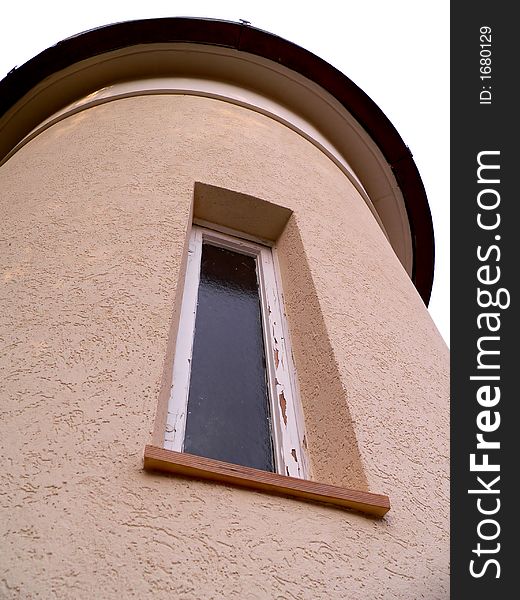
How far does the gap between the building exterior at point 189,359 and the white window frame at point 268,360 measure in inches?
0.9

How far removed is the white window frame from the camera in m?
2.44

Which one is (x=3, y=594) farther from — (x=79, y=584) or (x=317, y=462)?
(x=317, y=462)

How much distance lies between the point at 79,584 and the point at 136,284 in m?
1.35

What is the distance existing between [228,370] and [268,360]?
0.78 ft

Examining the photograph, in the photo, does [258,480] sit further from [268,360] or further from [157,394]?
[268,360]

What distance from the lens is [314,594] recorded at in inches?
65.3

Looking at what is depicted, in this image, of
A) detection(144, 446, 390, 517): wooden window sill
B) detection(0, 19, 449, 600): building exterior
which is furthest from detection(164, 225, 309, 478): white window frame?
detection(144, 446, 390, 517): wooden window sill

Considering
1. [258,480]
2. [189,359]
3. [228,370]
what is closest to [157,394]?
[258,480]

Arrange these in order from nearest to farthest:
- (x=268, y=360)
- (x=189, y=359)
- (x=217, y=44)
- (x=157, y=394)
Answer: (x=157, y=394) → (x=189, y=359) → (x=268, y=360) → (x=217, y=44)

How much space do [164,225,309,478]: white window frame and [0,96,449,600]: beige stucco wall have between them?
8cm

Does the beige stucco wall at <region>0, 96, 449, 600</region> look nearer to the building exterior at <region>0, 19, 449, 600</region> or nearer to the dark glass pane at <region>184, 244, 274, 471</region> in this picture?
the building exterior at <region>0, 19, 449, 600</region>

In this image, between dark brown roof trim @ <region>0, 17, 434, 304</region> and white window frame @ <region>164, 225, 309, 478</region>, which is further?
dark brown roof trim @ <region>0, 17, 434, 304</region>

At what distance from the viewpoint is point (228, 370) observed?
2814mm

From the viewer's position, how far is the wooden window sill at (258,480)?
1.83 meters
